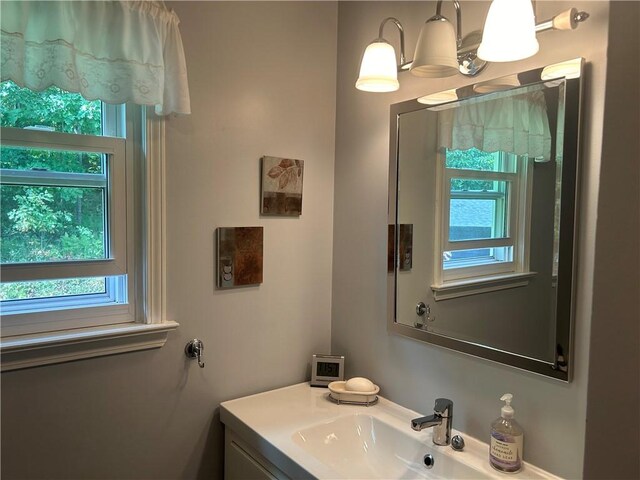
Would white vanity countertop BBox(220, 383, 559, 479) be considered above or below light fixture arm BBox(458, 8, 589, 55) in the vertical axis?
below

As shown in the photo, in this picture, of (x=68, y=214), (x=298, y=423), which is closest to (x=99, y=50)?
(x=68, y=214)

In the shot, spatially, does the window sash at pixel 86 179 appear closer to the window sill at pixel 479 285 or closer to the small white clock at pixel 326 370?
the small white clock at pixel 326 370

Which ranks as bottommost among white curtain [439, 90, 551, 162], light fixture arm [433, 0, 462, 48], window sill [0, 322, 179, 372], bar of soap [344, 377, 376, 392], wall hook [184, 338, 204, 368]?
bar of soap [344, 377, 376, 392]

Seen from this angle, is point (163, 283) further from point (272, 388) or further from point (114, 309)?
point (272, 388)

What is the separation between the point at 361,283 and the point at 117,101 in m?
1.04

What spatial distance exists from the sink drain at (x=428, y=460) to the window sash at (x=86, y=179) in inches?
42.6

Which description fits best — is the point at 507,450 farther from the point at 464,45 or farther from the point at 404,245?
the point at 464,45

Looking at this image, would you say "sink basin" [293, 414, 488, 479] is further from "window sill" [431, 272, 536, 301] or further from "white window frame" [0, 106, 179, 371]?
"white window frame" [0, 106, 179, 371]

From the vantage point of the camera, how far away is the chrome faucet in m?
1.40

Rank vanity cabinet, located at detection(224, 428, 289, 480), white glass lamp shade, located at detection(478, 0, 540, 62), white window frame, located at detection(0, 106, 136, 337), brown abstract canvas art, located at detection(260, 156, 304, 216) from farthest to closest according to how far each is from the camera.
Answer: brown abstract canvas art, located at detection(260, 156, 304, 216) → vanity cabinet, located at detection(224, 428, 289, 480) → white window frame, located at detection(0, 106, 136, 337) → white glass lamp shade, located at detection(478, 0, 540, 62)

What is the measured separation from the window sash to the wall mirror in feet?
2.91

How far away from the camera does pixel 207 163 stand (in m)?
1.60

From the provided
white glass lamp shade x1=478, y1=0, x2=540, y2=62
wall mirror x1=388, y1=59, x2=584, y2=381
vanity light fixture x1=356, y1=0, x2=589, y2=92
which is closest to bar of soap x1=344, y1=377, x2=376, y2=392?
wall mirror x1=388, y1=59, x2=584, y2=381

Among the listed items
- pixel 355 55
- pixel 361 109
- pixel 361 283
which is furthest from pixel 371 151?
pixel 361 283
